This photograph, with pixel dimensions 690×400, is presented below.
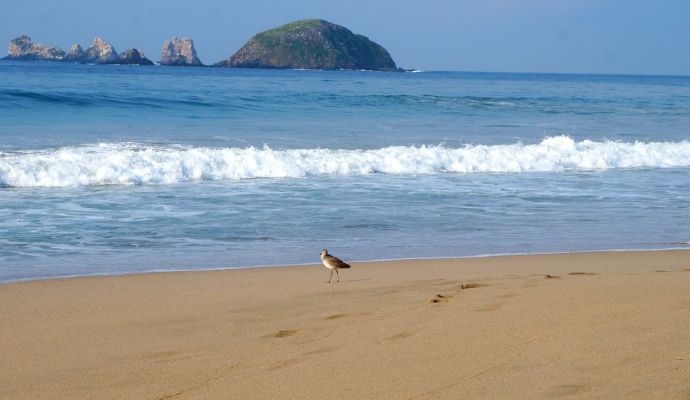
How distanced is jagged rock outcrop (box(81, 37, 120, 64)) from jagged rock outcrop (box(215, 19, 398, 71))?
64.5 feet

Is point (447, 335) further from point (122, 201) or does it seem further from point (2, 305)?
point (122, 201)

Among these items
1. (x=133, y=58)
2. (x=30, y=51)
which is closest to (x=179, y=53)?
(x=133, y=58)

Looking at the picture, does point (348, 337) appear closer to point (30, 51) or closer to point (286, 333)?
point (286, 333)

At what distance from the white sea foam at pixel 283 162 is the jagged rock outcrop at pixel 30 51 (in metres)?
164

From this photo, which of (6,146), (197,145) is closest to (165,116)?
(197,145)

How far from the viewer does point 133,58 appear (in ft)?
515

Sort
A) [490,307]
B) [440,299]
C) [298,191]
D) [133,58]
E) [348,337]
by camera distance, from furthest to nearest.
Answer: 1. [133,58]
2. [298,191]
3. [440,299]
4. [490,307]
5. [348,337]

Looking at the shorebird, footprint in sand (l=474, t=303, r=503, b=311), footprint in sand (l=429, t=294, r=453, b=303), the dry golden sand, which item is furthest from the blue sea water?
footprint in sand (l=474, t=303, r=503, b=311)

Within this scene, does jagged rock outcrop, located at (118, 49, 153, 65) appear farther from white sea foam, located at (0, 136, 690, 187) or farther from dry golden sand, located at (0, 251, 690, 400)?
dry golden sand, located at (0, 251, 690, 400)

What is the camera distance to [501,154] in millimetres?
21328

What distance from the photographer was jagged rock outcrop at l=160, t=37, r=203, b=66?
539 ft

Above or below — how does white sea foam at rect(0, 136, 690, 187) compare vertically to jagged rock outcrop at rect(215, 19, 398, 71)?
below

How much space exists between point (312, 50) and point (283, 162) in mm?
149077

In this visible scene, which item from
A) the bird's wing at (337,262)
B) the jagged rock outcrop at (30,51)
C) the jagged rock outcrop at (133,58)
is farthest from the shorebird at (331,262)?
the jagged rock outcrop at (30,51)
